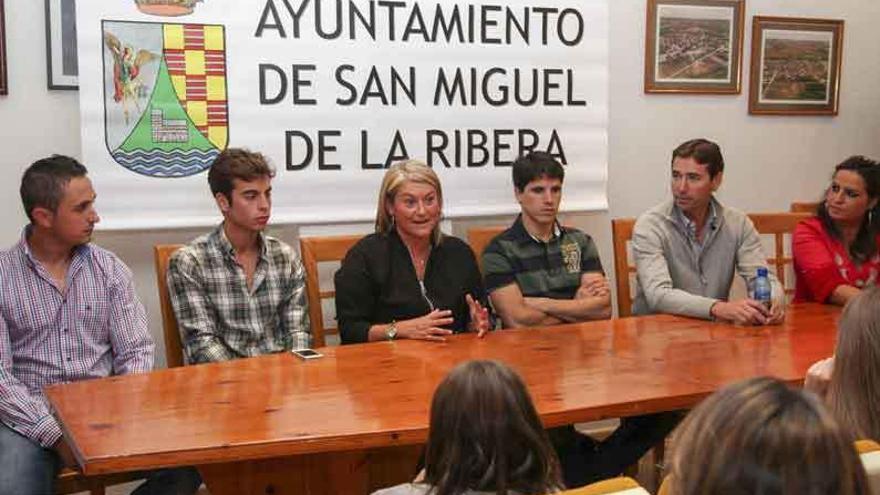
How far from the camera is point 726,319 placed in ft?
9.52

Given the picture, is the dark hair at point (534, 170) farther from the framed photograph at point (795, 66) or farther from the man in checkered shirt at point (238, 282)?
the framed photograph at point (795, 66)

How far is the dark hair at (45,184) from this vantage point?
8.11 feet

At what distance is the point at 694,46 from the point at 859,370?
275 centimetres

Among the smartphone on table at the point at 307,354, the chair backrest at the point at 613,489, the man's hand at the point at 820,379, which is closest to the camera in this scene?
the chair backrest at the point at 613,489

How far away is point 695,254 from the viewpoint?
3318mm

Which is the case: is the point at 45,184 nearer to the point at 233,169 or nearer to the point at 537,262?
the point at 233,169

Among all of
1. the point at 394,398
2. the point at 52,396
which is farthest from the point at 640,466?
the point at 52,396

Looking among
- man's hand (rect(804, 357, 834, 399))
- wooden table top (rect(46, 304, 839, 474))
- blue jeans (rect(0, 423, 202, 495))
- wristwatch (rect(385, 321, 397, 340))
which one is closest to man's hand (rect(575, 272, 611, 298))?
wooden table top (rect(46, 304, 839, 474))

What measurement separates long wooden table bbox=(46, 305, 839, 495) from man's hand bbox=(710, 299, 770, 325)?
0.09 m

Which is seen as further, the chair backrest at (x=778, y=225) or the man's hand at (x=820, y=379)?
the chair backrest at (x=778, y=225)

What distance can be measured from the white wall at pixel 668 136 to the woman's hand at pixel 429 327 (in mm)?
857

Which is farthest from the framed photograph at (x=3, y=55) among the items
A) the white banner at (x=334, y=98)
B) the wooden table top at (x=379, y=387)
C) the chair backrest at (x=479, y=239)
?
the chair backrest at (x=479, y=239)

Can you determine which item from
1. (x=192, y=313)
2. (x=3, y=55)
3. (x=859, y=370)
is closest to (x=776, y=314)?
(x=859, y=370)

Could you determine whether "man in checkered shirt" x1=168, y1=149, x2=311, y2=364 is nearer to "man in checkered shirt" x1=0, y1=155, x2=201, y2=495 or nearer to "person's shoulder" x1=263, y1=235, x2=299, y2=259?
"person's shoulder" x1=263, y1=235, x2=299, y2=259
